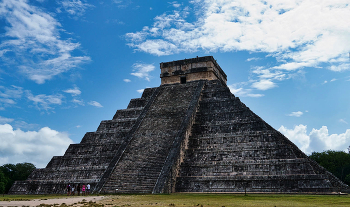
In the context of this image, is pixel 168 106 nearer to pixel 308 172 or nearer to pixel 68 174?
pixel 68 174

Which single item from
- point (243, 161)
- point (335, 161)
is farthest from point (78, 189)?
point (335, 161)

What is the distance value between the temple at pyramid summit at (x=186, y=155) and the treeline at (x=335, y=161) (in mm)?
17656

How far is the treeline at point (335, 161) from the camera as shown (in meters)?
30.4

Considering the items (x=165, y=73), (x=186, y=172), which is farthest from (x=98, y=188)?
(x=165, y=73)

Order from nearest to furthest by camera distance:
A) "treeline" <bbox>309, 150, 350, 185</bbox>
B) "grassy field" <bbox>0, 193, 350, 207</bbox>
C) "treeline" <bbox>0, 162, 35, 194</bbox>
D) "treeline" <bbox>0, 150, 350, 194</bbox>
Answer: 1. "grassy field" <bbox>0, 193, 350, 207</bbox>
2. "treeline" <bbox>309, 150, 350, 185</bbox>
3. "treeline" <bbox>0, 150, 350, 194</bbox>
4. "treeline" <bbox>0, 162, 35, 194</bbox>

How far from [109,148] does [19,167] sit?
75.0 feet

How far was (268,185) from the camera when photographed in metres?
12.5

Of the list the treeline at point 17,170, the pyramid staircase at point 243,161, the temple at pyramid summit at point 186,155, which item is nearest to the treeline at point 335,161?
the temple at pyramid summit at point 186,155

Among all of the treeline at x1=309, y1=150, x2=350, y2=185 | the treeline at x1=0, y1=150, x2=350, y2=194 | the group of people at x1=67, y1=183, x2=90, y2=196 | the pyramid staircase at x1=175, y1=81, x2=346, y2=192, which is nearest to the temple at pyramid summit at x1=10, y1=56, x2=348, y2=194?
the pyramid staircase at x1=175, y1=81, x2=346, y2=192

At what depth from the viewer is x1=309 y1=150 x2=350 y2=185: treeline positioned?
30.4 meters

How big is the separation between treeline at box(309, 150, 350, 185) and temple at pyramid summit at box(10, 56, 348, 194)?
57.9 feet

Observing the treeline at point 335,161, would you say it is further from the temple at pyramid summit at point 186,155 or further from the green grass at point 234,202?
the green grass at point 234,202

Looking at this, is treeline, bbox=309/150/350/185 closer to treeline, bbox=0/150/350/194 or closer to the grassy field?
treeline, bbox=0/150/350/194

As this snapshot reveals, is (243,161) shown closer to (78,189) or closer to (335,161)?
(78,189)
